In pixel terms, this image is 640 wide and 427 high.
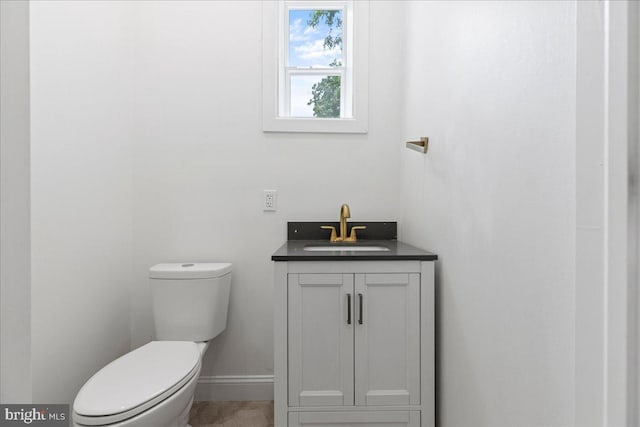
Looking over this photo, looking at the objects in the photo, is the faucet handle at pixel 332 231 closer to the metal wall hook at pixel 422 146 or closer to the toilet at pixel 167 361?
the toilet at pixel 167 361

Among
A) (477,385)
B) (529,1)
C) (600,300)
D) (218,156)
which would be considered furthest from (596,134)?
(218,156)

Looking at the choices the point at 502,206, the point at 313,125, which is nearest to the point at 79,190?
the point at 313,125

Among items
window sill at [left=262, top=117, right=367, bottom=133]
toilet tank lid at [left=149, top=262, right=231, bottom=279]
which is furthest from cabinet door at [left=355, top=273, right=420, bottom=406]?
window sill at [left=262, top=117, right=367, bottom=133]

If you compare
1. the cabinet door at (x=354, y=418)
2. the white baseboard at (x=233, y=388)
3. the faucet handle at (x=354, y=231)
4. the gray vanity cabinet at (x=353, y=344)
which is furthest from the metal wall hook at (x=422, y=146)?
the white baseboard at (x=233, y=388)

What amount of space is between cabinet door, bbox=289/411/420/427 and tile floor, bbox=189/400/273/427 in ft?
1.40

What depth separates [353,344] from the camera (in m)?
1.47

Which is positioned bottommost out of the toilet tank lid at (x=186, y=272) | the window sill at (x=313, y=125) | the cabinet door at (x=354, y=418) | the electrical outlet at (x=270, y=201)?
the cabinet door at (x=354, y=418)

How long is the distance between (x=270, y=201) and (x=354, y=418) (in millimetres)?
1139

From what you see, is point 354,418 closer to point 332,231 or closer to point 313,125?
point 332,231

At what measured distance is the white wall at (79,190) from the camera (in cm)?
142

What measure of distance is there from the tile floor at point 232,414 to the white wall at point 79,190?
0.54 m

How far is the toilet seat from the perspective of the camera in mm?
1187

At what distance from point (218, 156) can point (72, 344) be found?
1.11 meters

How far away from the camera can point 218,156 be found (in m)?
2.09
